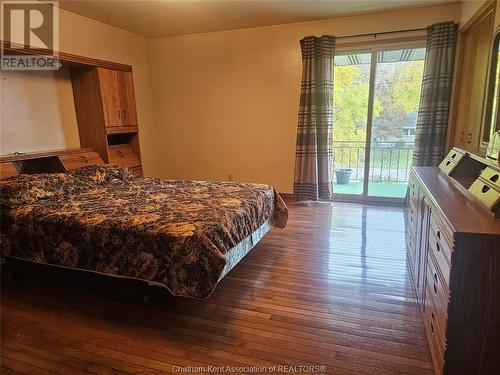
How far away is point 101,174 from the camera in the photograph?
346cm

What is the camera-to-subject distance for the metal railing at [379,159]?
177 inches

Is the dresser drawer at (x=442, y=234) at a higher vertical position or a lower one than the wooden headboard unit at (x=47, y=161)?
lower

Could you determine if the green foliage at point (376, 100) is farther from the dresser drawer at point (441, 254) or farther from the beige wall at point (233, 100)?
the dresser drawer at point (441, 254)

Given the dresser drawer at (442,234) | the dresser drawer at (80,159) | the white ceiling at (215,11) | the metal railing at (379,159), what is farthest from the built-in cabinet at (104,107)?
the dresser drawer at (442,234)

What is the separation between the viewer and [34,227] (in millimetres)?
2361

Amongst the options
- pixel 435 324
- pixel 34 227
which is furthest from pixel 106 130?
pixel 435 324

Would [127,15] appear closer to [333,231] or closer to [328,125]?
[328,125]

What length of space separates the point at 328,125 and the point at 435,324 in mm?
3183

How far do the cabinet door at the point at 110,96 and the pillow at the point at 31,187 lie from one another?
3.83 feet

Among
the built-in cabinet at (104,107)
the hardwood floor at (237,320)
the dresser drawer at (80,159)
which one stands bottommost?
the hardwood floor at (237,320)

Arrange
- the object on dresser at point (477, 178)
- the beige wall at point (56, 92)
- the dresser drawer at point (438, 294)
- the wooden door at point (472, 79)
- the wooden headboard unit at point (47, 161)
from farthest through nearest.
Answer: the beige wall at point (56, 92) < the wooden headboard unit at point (47, 161) < the wooden door at point (472, 79) < the object on dresser at point (477, 178) < the dresser drawer at point (438, 294)

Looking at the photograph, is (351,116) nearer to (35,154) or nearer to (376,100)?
(376,100)

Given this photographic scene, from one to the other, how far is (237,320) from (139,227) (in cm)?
88

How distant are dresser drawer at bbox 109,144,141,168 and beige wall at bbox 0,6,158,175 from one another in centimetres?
46
